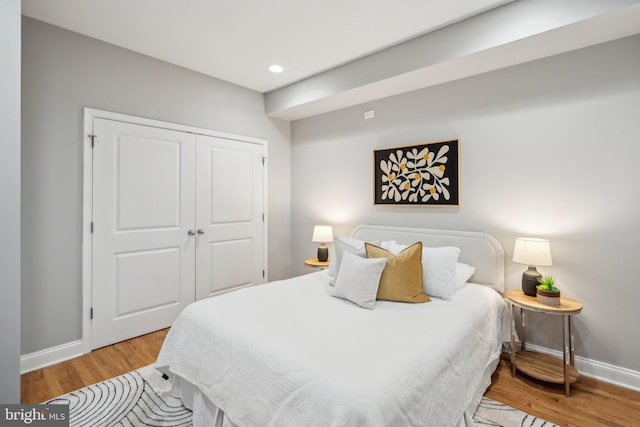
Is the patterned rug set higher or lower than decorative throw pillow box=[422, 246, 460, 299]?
lower

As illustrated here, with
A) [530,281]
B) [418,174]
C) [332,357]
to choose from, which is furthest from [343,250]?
[530,281]

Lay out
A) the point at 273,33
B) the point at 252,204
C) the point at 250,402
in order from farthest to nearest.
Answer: the point at 252,204, the point at 273,33, the point at 250,402

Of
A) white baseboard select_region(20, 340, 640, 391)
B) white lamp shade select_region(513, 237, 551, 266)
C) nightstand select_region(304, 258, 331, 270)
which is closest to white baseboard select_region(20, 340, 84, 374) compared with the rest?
white baseboard select_region(20, 340, 640, 391)

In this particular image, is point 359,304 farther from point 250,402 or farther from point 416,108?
point 416,108

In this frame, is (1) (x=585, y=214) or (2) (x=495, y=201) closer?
(1) (x=585, y=214)

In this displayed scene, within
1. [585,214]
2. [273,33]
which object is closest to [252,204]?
[273,33]

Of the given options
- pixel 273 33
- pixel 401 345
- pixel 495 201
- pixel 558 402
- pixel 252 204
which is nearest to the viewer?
pixel 401 345

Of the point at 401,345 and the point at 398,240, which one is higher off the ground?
the point at 398,240

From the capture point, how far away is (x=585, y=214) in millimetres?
2273

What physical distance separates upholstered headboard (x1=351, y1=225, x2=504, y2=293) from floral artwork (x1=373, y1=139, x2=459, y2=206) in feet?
0.97

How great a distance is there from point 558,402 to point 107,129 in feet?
13.1

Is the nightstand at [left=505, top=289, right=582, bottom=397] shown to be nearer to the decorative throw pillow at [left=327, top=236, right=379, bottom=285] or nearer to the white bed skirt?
the white bed skirt

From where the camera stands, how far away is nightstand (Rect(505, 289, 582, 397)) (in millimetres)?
2070

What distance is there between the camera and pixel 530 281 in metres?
2.32
